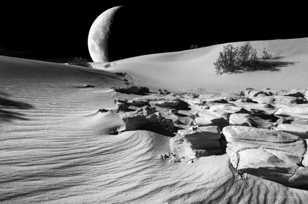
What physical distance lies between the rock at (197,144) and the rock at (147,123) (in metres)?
0.42

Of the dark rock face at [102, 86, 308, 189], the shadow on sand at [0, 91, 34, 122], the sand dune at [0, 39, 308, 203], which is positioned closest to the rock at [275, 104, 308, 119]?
the dark rock face at [102, 86, 308, 189]

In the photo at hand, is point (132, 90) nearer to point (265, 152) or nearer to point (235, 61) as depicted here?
point (265, 152)

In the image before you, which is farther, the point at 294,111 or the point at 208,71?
the point at 208,71

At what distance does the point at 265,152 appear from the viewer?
183 centimetres

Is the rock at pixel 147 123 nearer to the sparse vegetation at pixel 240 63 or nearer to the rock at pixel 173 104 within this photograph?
the rock at pixel 173 104

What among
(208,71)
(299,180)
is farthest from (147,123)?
(208,71)

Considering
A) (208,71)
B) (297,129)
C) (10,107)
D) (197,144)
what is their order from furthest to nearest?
1. (208,71)
2. (10,107)
3. (297,129)
4. (197,144)

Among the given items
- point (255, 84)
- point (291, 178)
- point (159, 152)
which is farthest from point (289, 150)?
point (255, 84)

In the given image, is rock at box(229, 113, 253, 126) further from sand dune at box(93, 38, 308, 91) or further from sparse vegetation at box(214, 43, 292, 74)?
sparse vegetation at box(214, 43, 292, 74)

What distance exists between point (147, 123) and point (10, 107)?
1.33 metres

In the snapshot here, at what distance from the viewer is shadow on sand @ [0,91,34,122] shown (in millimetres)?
2557

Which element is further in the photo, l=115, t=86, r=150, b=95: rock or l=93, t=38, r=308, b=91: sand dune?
l=93, t=38, r=308, b=91: sand dune

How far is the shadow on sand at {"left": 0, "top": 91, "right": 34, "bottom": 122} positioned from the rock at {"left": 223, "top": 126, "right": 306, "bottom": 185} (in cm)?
167

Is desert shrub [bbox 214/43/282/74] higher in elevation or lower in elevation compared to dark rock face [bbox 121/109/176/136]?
higher
